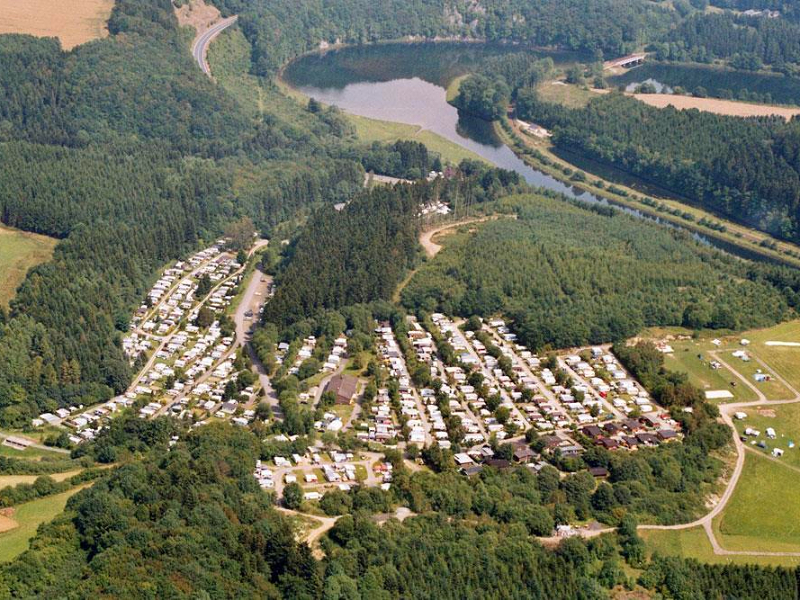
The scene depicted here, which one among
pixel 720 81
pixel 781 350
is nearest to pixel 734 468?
pixel 781 350

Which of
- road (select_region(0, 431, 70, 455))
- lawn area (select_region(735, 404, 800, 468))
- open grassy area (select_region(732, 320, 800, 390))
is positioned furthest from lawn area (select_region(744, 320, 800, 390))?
road (select_region(0, 431, 70, 455))

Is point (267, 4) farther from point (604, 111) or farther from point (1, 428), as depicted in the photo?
point (1, 428)

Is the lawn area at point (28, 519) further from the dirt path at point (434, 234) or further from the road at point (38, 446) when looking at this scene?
the dirt path at point (434, 234)

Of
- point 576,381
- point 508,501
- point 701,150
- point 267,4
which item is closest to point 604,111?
point 701,150

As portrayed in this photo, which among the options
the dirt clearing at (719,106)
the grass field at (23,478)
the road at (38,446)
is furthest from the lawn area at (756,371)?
the dirt clearing at (719,106)

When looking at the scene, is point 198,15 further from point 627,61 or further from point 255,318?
point 255,318

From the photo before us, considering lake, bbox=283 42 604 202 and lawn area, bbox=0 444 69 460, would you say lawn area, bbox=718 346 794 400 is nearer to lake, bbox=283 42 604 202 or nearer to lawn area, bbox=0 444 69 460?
lake, bbox=283 42 604 202
